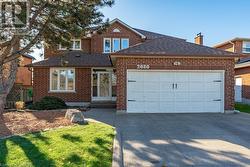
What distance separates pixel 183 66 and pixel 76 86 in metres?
9.65

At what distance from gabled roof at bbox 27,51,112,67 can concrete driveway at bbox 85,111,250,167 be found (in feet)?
33.6

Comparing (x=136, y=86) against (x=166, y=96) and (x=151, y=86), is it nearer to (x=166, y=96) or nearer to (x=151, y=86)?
(x=151, y=86)

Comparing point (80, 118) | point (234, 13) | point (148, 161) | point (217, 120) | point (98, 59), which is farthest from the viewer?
point (98, 59)

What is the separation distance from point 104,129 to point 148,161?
3.40 m

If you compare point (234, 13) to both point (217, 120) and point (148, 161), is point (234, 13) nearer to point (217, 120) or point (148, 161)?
point (217, 120)

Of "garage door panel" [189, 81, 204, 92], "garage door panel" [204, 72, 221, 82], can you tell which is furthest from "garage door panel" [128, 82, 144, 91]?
"garage door panel" [204, 72, 221, 82]

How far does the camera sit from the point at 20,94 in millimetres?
24453

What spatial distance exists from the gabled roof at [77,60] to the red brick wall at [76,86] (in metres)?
0.54

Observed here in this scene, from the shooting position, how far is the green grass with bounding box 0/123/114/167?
272 inches

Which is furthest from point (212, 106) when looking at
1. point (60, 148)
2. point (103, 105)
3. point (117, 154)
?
point (60, 148)

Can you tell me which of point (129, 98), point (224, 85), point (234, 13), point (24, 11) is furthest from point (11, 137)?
point (234, 13)

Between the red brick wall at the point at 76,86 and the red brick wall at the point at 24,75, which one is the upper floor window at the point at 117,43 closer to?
the red brick wall at the point at 76,86

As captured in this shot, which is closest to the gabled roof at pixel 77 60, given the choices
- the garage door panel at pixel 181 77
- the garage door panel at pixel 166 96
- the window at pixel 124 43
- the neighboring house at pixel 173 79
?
the window at pixel 124 43

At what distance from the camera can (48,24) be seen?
536 inches
